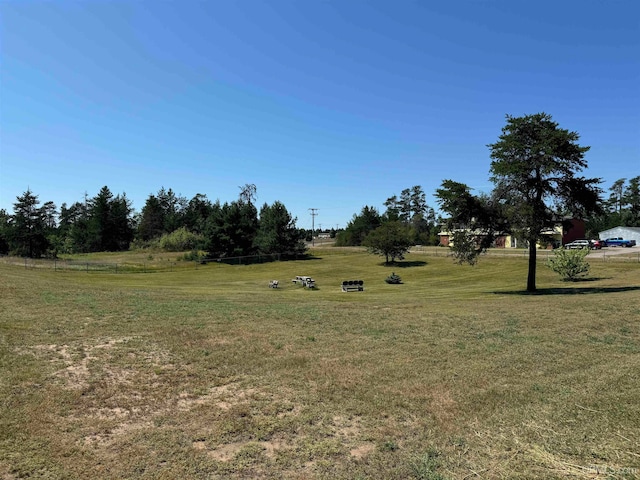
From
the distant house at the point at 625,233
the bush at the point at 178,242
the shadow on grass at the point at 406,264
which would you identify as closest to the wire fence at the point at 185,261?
the shadow on grass at the point at 406,264

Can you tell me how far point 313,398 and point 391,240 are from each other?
52859 mm

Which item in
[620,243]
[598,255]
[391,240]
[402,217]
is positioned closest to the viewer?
[598,255]

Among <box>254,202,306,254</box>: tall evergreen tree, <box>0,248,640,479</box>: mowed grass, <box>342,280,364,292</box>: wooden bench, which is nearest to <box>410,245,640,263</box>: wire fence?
<box>342,280,364,292</box>: wooden bench

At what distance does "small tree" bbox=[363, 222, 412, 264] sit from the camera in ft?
192

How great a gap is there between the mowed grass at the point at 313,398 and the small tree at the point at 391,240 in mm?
45964

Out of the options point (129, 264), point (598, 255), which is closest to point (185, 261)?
point (129, 264)

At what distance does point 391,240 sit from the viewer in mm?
58312

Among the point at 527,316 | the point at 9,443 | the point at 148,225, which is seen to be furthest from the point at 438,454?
the point at 148,225

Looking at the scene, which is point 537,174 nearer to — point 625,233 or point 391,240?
point 391,240

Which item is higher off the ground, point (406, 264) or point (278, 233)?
point (278, 233)

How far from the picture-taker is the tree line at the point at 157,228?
70.8m

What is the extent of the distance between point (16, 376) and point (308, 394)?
197 inches

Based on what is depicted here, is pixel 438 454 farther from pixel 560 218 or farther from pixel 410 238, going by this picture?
pixel 410 238

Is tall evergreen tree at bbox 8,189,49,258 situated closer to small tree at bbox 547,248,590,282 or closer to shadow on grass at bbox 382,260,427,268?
shadow on grass at bbox 382,260,427,268
